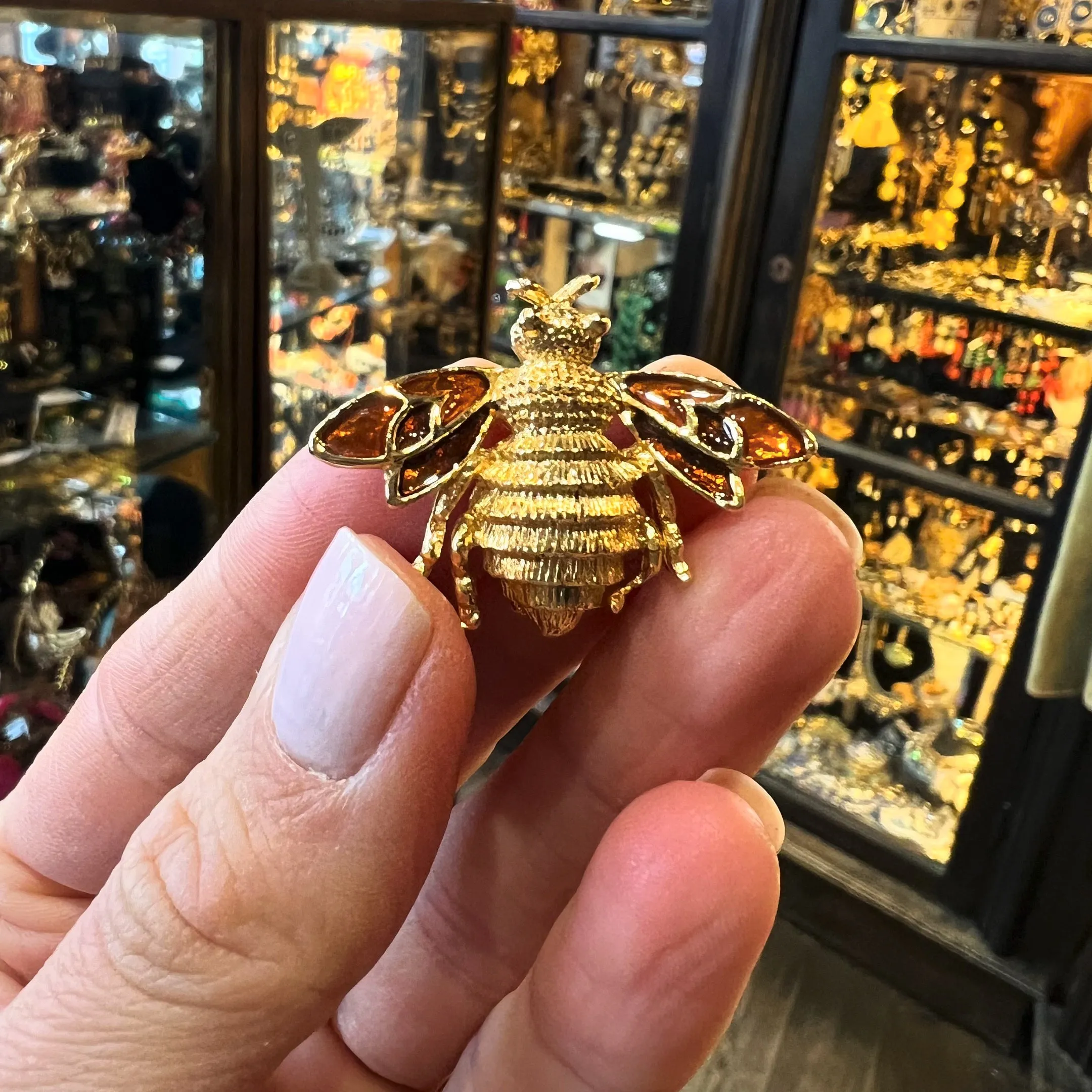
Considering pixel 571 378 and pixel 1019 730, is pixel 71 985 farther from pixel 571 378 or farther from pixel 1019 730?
pixel 1019 730

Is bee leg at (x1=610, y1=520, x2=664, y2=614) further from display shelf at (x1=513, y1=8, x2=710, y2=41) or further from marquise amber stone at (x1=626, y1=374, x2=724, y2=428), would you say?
display shelf at (x1=513, y1=8, x2=710, y2=41)

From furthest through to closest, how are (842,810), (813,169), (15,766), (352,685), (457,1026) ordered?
(842,810), (813,169), (15,766), (457,1026), (352,685)

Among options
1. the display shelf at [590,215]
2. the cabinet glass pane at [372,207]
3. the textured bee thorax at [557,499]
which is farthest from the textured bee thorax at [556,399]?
the display shelf at [590,215]

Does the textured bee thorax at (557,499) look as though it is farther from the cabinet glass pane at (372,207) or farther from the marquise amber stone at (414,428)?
the cabinet glass pane at (372,207)

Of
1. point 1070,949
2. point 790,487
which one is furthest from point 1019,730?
point 790,487

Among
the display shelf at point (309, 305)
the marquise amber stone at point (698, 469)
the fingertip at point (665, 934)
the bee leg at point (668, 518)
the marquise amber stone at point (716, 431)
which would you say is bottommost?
the fingertip at point (665, 934)
